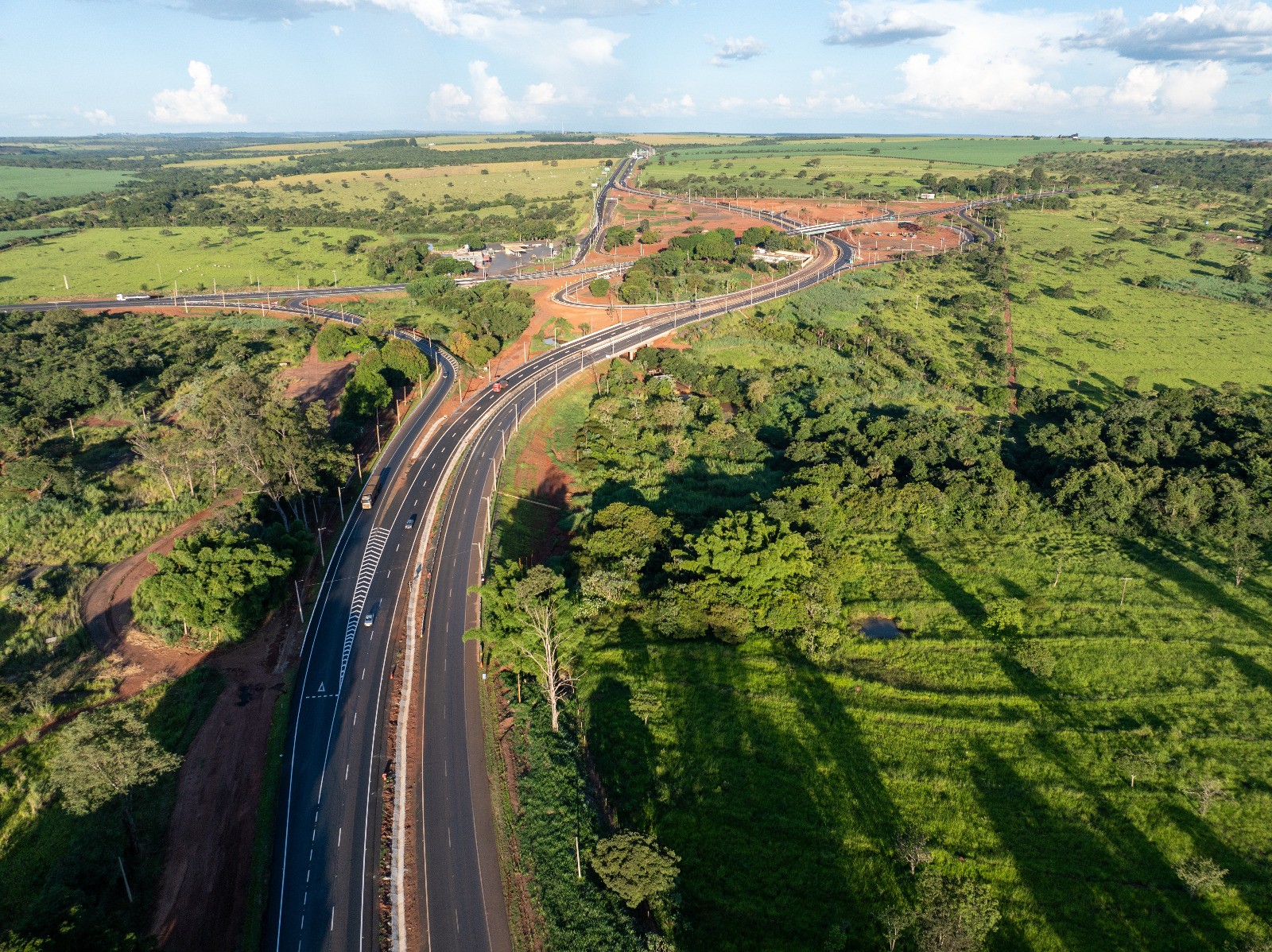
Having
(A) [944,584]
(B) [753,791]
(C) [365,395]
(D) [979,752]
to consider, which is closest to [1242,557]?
(A) [944,584]

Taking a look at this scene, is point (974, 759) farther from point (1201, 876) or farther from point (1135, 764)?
point (1201, 876)

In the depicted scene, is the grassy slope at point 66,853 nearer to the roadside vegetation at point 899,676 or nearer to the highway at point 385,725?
the highway at point 385,725

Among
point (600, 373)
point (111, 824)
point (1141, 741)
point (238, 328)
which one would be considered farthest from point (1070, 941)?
point (238, 328)

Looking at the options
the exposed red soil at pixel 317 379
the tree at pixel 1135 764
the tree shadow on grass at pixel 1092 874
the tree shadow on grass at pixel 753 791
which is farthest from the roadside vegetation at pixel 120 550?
the tree at pixel 1135 764

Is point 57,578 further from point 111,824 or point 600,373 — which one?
point 600,373

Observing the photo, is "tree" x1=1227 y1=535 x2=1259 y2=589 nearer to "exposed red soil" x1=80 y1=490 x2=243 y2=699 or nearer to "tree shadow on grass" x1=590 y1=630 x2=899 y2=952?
"tree shadow on grass" x1=590 y1=630 x2=899 y2=952

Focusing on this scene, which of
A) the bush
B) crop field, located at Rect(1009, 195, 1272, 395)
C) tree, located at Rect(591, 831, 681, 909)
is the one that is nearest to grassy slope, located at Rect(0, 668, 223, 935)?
the bush
